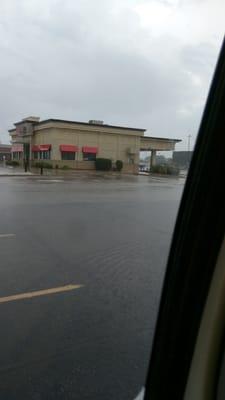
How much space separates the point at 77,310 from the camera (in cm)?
424

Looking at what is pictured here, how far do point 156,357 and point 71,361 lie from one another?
6.21 feet

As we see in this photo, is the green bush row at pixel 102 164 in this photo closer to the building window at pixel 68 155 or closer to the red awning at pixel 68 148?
the building window at pixel 68 155

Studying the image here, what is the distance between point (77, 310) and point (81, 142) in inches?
1824

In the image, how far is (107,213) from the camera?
12.2 meters

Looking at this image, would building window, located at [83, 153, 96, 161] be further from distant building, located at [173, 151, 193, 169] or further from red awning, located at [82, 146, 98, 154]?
distant building, located at [173, 151, 193, 169]

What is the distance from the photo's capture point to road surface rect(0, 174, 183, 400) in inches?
117

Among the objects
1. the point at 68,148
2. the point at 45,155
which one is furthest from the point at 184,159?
the point at 45,155

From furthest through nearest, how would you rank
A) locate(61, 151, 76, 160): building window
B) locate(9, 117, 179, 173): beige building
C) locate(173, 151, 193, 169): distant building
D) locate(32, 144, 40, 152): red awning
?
locate(32, 144, 40, 152): red awning
locate(61, 151, 76, 160): building window
locate(9, 117, 179, 173): beige building
locate(173, 151, 193, 169): distant building

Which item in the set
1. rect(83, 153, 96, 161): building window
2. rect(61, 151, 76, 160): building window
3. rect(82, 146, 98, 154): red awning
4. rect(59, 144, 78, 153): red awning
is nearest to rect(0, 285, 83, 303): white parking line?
rect(59, 144, 78, 153): red awning

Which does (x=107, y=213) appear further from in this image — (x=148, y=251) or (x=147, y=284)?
(x=147, y=284)

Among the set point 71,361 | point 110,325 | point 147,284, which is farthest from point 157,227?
point 71,361

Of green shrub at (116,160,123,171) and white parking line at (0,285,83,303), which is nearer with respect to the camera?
white parking line at (0,285,83,303)

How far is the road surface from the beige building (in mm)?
39698

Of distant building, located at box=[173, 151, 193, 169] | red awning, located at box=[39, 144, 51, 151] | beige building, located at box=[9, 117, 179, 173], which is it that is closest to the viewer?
distant building, located at box=[173, 151, 193, 169]
